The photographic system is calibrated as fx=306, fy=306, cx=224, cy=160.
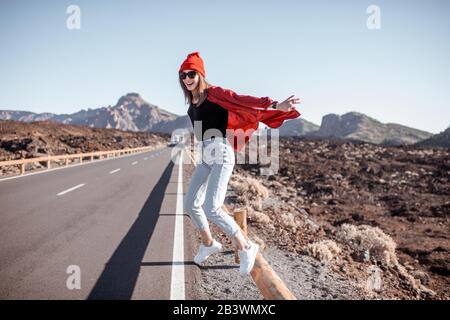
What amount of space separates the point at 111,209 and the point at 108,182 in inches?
202

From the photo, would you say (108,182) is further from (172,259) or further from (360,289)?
(360,289)

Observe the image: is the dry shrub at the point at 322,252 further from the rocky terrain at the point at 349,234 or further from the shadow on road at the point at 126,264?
the shadow on road at the point at 126,264

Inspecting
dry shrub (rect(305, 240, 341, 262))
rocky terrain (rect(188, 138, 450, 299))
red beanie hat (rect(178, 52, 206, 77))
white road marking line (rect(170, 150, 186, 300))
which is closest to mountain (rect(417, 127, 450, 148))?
rocky terrain (rect(188, 138, 450, 299))

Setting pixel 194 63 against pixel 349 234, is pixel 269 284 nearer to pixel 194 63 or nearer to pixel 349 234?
pixel 194 63

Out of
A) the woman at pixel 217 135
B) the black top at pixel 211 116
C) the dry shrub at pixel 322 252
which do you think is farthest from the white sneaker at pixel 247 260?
the dry shrub at pixel 322 252

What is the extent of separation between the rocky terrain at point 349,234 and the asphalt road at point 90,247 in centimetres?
76

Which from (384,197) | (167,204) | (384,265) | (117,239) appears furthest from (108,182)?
(384,197)

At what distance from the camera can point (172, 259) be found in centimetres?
454

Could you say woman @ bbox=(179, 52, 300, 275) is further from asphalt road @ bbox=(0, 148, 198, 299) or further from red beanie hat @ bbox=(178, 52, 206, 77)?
asphalt road @ bbox=(0, 148, 198, 299)

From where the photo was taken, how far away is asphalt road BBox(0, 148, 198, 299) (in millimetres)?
3533

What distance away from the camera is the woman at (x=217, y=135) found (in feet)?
10.3

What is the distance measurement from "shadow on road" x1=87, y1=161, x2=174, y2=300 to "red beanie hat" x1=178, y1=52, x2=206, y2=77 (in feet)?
8.43

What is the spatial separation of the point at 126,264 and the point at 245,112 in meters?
2.76

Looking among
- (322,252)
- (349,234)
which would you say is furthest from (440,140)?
(322,252)
